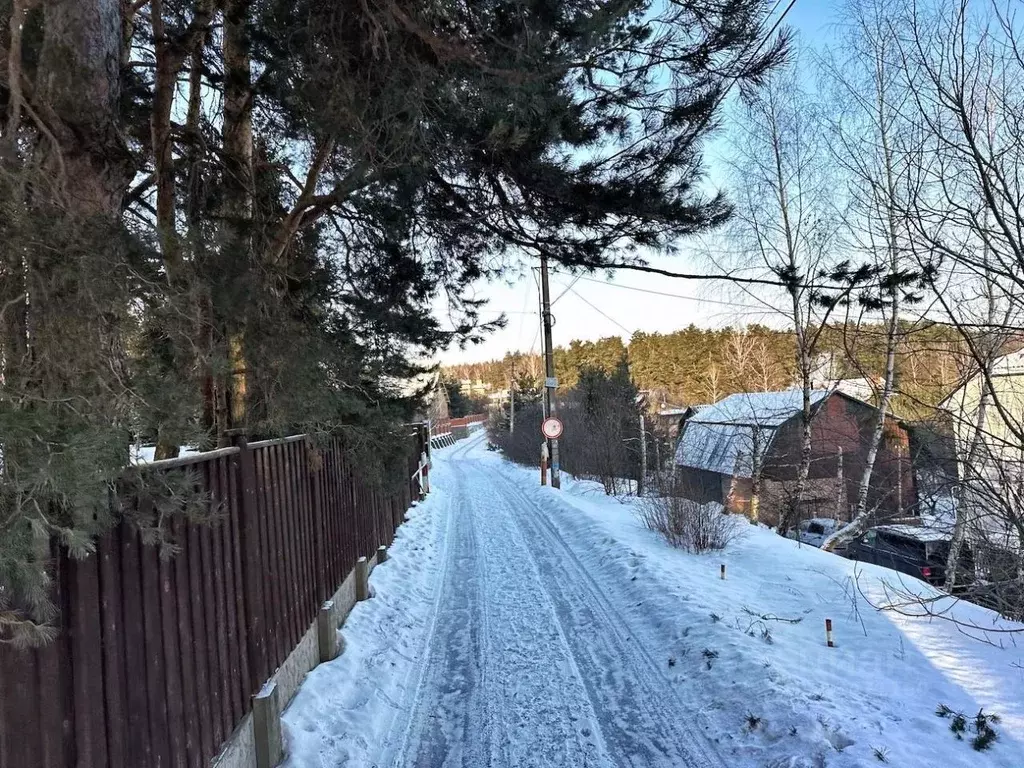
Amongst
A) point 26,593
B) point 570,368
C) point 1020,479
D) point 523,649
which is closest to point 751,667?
point 523,649

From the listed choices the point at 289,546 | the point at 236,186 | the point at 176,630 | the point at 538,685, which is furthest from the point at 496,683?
the point at 236,186

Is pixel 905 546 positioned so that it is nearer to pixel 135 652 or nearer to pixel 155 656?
pixel 155 656

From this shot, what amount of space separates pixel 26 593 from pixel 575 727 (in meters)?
3.41

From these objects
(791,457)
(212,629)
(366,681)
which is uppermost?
(212,629)

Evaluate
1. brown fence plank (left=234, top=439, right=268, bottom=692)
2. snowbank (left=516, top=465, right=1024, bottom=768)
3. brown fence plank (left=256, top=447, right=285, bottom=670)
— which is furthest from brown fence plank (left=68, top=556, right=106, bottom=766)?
snowbank (left=516, top=465, right=1024, bottom=768)

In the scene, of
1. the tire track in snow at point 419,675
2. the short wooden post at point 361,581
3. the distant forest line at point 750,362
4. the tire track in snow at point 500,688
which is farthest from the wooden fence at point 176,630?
the distant forest line at point 750,362

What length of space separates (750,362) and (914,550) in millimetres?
23036

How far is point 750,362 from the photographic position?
110ft

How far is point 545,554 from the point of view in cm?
908

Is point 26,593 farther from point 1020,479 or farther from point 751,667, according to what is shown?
point 1020,479

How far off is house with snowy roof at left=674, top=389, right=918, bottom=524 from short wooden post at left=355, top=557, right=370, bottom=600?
5.50m

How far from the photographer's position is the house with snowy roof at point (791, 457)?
9.94 meters

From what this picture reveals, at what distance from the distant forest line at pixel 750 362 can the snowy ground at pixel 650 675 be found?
7.28 ft

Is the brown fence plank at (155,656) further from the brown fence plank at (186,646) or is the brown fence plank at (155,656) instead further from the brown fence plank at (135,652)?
the brown fence plank at (186,646)
